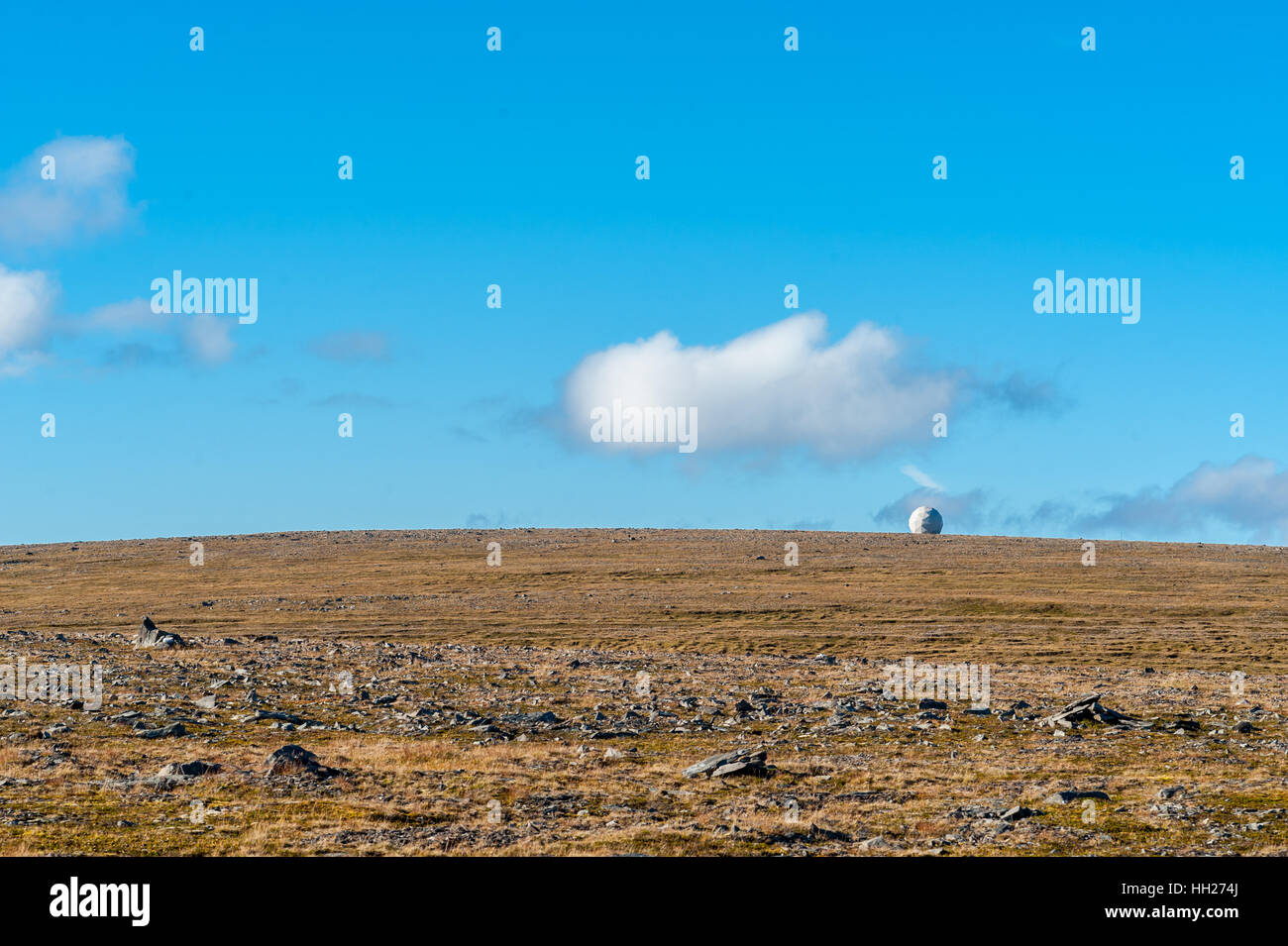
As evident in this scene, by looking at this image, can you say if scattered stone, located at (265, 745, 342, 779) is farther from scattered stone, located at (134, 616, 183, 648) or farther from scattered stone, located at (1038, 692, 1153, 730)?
scattered stone, located at (134, 616, 183, 648)

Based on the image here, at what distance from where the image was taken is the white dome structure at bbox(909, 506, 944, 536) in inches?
5340

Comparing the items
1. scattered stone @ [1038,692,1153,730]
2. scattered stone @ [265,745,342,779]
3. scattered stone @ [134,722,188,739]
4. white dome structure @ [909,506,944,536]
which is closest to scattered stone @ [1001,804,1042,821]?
scattered stone @ [1038,692,1153,730]

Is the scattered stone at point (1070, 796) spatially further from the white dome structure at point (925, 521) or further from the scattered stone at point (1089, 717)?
the white dome structure at point (925, 521)

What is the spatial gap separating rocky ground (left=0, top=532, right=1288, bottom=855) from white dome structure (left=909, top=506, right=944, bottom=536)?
59.8m

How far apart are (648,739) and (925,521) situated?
113585mm

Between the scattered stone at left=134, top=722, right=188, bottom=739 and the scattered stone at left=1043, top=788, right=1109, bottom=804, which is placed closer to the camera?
the scattered stone at left=1043, top=788, right=1109, bottom=804

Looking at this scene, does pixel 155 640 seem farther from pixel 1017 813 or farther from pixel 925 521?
pixel 925 521

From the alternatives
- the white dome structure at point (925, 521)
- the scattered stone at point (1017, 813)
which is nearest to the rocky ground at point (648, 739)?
the scattered stone at point (1017, 813)

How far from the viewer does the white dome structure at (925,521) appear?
13562 cm

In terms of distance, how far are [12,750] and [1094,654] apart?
173 feet

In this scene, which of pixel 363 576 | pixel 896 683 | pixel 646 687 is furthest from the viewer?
pixel 363 576
